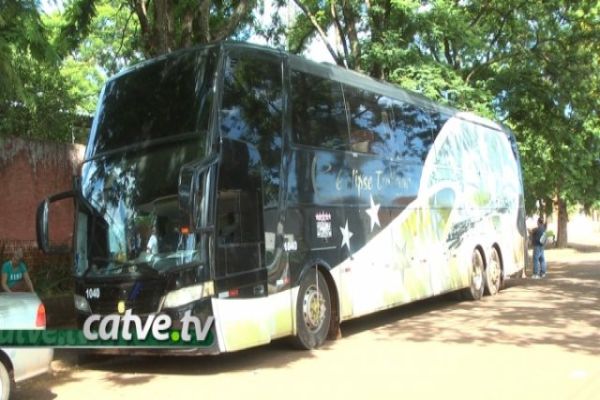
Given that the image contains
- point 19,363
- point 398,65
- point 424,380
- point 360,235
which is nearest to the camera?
point 19,363

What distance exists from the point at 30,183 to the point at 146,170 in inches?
216

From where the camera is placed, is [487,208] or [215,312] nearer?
[215,312]

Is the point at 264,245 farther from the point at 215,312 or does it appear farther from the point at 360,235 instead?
the point at 360,235

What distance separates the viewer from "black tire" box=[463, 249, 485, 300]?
15.5m

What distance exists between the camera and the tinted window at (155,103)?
8.52 metres

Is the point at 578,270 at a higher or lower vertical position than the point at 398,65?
lower

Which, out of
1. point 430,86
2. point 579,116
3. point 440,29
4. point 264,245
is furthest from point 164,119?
point 579,116

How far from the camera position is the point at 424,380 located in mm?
7488

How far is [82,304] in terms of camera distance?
845cm

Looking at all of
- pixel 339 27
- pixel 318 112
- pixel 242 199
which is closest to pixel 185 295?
pixel 242 199

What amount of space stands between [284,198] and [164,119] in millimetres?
1838

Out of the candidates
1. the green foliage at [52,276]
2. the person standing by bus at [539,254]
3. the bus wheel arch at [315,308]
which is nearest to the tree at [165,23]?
the green foliage at [52,276]

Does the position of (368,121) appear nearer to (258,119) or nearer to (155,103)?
(258,119)

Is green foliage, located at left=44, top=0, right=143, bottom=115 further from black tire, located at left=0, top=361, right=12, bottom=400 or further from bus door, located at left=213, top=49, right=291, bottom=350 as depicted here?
black tire, located at left=0, top=361, right=12, bottom=400
